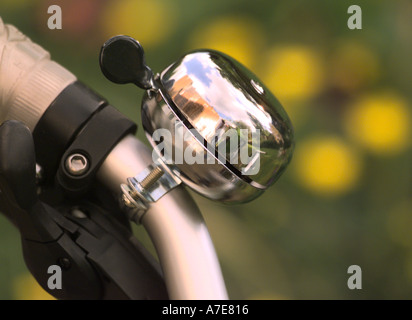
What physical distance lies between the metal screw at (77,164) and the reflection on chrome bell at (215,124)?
66 millimetres

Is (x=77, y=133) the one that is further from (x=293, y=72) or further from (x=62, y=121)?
(x=293, y=72)

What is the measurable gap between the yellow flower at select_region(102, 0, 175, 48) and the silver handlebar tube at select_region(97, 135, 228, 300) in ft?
2.54

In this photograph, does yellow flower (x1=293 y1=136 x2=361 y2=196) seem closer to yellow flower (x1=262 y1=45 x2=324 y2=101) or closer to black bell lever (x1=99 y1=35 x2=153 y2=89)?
yellow flower (x1=262 y1=45 x2=324 y2=101)

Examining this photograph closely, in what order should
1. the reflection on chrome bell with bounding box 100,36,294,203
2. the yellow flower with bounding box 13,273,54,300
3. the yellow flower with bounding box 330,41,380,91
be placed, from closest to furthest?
the reflection on chrome bell with bounding box 100,36,294,203 → the yellow flower with bounding box 13,273,54,300 → the yellow flower with bounding box 330,41,380,91

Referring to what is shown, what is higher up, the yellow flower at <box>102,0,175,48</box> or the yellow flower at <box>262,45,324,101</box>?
the yellow flower at <box>102,0,175,48</box>

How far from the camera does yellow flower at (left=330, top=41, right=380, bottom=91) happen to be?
1.32 m

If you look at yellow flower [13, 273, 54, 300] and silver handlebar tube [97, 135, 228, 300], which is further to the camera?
yellow flower [13, 273, 54, 300]

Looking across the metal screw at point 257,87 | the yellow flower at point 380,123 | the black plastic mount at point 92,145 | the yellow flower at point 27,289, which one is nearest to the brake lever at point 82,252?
the black plastic mount at point 92,145

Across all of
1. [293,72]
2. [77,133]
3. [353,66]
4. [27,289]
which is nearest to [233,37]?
[293,72]

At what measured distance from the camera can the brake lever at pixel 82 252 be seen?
537 millimetres

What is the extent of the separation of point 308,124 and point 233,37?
0.22 m

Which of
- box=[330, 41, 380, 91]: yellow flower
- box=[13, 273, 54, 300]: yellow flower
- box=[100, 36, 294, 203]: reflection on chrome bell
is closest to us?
box=[100, 36, 294, 203]: reflection on chrome bell

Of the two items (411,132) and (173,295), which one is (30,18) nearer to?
(411,132)

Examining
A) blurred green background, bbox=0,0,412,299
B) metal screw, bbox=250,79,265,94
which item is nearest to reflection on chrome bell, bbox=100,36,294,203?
metal screw, bbox=250,79,265,94
